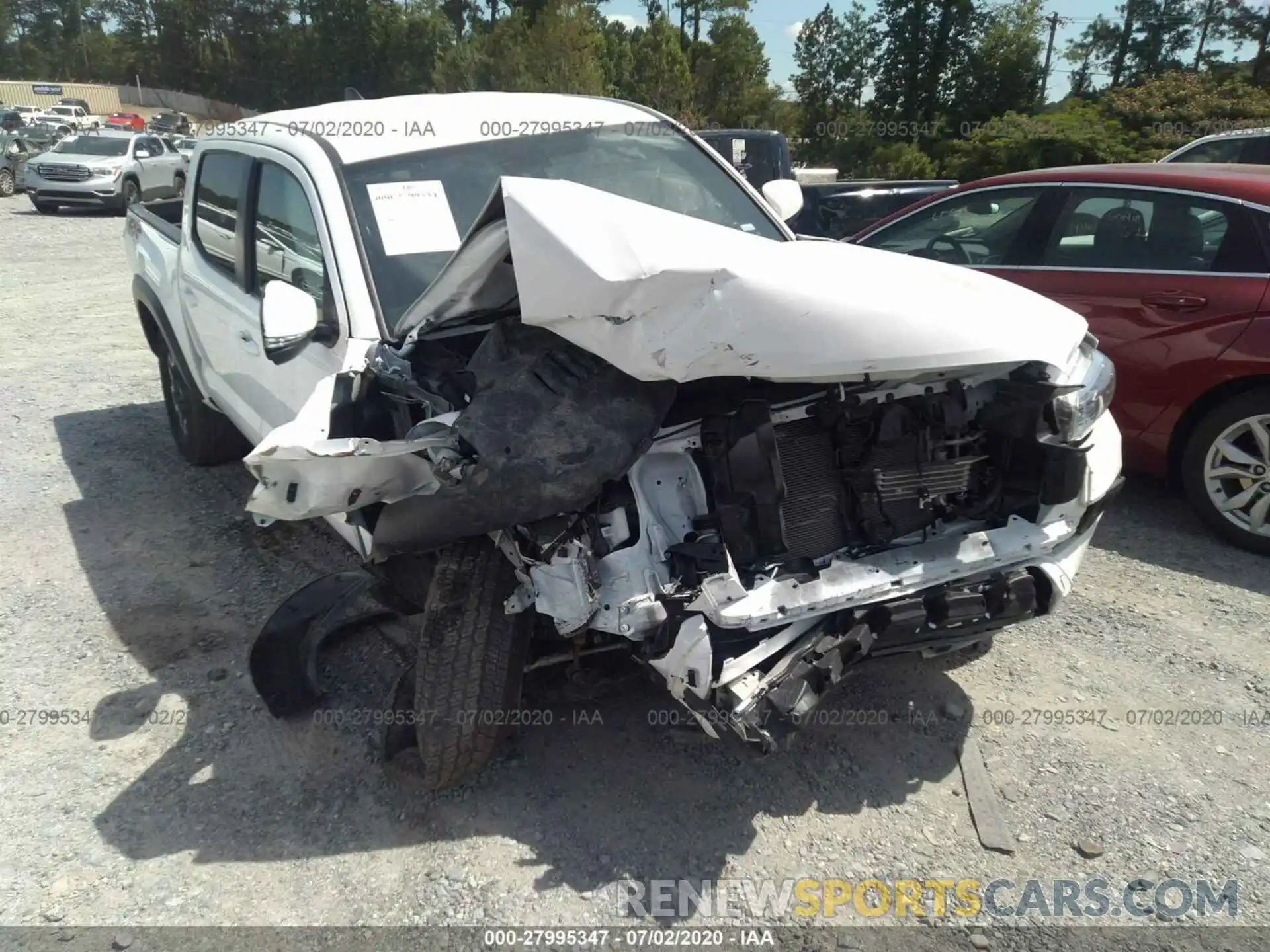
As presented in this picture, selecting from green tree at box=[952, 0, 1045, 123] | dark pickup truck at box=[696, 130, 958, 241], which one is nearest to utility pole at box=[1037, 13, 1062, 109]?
green tree at box=[952, 0, 1045, 123]

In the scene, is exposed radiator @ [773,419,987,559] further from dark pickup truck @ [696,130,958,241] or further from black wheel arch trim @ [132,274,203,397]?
dark pickup truck @ [696,130,958,241]

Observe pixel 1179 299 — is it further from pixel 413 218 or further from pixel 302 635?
pixel 302 635

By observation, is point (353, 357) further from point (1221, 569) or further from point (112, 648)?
point (1221, 569)

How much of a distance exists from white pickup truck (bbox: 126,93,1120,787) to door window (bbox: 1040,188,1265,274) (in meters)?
1.63

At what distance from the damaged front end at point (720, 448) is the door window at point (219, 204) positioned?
1847mm

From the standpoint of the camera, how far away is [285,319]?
2932mm

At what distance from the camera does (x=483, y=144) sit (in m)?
3.71

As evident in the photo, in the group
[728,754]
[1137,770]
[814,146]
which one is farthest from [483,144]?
[814,146]

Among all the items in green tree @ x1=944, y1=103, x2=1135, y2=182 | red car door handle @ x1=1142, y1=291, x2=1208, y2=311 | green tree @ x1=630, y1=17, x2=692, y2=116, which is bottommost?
red car door handle @ x1=1142, y1=291, x2=1208, y2=311

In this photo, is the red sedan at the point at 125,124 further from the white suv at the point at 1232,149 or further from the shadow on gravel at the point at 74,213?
the white suv at the point at 1232,149

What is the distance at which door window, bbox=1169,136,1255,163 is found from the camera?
8055mm

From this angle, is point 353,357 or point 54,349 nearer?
point 353,357

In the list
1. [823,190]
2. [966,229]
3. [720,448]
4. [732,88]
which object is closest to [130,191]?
[823,190]

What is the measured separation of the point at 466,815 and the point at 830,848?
1068mm
